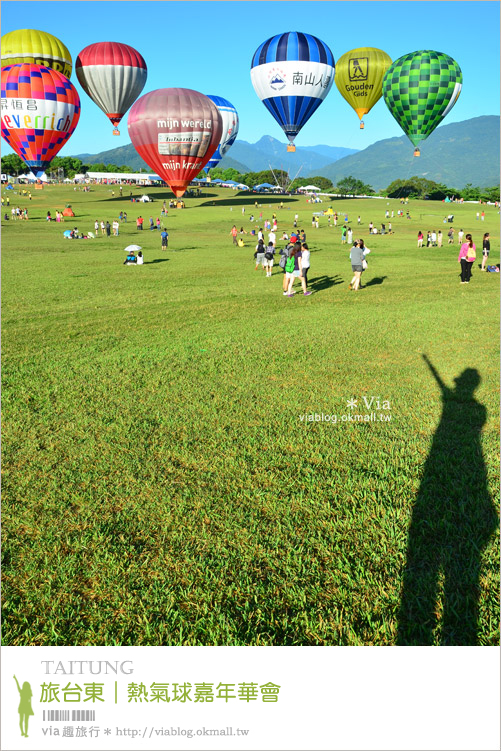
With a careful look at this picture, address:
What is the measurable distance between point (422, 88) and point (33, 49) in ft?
200

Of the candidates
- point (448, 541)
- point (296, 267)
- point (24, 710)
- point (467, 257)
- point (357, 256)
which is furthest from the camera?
point (467, 257)

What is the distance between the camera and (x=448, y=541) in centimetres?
466

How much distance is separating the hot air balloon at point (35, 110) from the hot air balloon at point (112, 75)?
20495 mm

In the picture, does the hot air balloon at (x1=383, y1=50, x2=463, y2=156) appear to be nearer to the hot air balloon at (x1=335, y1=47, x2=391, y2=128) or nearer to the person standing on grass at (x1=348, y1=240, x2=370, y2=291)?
the hot air balloon at (x1=335, y1=47, x2=391, y2=128)

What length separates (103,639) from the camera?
12.5ft

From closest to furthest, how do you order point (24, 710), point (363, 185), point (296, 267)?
1. point (24, 710)
2. point (296, 267)
3. point (363, 185)

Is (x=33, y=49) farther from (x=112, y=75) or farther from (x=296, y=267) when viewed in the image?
(x=296, y=267)

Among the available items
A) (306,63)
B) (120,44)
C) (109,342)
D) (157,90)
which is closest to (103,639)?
(109,342)

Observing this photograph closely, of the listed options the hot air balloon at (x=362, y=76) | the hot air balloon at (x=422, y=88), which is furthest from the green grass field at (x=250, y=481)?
the hot air balloon at (x=362, y=76)

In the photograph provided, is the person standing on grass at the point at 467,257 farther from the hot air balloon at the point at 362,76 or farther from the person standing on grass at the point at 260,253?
the hot air balloon at the point at 362,76

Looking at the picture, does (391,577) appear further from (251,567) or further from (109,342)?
(109,342)

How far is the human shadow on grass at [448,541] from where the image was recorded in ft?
12.4

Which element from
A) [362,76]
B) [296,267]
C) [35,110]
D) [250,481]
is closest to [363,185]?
[362,76]

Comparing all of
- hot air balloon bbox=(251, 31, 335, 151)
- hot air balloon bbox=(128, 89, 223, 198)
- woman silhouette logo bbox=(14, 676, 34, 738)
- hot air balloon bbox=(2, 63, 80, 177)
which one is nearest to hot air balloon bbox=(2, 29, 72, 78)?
hot air balloon bbox=(2, 63, 80, 177)
